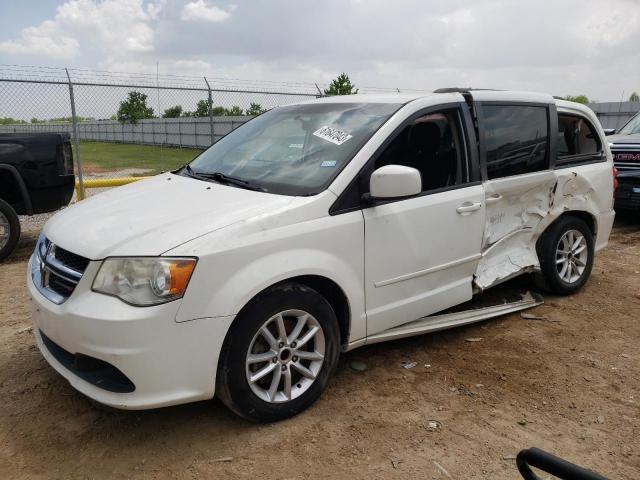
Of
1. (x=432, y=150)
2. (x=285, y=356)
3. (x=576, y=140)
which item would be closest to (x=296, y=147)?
(x=432, y=150)

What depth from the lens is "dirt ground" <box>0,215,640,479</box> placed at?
105 inches

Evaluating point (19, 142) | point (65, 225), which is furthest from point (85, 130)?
point (65, 225)

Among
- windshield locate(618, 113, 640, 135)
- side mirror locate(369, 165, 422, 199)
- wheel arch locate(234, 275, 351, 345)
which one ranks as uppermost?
windshield locate(618, 113, 640, 135)

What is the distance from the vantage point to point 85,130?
4088cm

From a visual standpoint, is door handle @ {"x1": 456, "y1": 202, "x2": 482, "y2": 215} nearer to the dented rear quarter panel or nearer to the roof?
the dented rear quarter panel

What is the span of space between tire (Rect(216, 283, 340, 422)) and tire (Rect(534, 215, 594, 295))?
2.45m

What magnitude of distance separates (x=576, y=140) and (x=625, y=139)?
4371mm

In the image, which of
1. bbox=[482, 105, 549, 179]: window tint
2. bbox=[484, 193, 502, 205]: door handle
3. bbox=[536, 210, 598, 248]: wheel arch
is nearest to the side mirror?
bbox=[484, 193, 502, 205]: door handle

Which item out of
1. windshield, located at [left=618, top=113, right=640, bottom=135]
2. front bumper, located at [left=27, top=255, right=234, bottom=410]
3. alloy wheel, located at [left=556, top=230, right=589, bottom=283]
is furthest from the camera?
windshield, located at [left=618, top=113, right=640, bottom=135]

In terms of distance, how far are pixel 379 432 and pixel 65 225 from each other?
2.09m

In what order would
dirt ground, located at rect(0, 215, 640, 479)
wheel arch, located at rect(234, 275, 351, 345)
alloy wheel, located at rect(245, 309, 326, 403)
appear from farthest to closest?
wheel arch, located at rect(234, 275, 351, 345), alloy wheel, located at rect(245, 309, 326, 403), dirt ground, located at rect(0, 215, 640, 479)

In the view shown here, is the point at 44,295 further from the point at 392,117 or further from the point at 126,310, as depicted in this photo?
the point at 392,117

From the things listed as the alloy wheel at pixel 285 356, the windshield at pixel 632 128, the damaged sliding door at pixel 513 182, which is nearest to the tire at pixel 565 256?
the damaged sliding door at pixel 513 182

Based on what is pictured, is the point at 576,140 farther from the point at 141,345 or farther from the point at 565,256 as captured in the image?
the point at 141,345
